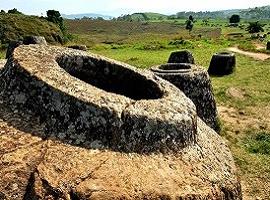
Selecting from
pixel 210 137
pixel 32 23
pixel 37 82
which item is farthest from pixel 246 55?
pixel 37 82

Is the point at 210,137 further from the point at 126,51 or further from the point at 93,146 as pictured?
the point at 126,51

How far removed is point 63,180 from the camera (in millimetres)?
5957

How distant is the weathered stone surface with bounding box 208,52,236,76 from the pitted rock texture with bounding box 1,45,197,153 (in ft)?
80.7

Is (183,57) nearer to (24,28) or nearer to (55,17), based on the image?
(24,28)

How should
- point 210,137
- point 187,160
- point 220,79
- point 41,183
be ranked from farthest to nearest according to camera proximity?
point 220,79
point 210,137
point 187,160
point 41,183

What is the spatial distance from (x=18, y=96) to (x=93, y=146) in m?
1.33

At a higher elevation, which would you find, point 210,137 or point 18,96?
point 18,96

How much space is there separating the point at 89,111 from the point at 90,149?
52 centimetres

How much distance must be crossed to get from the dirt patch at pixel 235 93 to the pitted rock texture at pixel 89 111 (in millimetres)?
16698

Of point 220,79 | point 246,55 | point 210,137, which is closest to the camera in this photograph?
point 210,137

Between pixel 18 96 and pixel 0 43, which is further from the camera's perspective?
pixel 0 43

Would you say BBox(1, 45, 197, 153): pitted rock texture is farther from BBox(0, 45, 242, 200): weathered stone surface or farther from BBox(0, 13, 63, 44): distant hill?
BBox(0, 13, 63, 44): distant hill

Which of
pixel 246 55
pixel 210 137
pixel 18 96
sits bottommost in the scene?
pixel 246 55

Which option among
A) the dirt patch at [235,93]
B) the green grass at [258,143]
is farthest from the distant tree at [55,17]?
the green grass at [258,143]
